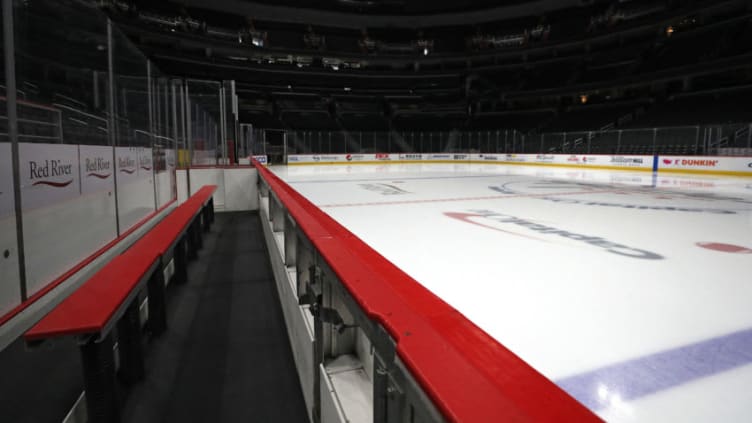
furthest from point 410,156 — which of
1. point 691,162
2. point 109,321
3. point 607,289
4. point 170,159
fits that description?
point 109,321

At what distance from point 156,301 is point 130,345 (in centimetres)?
63

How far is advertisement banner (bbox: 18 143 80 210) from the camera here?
197cm

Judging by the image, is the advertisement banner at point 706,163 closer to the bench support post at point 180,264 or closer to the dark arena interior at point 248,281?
the dark arena interior at point 248,281

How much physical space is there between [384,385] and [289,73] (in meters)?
28.1

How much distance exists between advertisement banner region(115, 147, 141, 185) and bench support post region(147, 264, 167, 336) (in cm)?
115

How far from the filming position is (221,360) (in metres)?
2.43

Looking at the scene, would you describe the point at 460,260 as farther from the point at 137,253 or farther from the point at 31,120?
the point at 31,120

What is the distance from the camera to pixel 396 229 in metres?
4.23

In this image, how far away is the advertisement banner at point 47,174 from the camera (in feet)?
6.47

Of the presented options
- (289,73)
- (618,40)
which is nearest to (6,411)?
(289,73)

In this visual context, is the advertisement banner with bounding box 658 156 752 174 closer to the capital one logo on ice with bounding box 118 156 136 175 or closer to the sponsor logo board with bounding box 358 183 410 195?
the sponsor logo board with bounding box 358 183 410 195

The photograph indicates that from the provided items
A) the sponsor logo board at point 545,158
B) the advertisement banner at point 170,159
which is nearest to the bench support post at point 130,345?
Answer: the advertisement banner at point 170,159

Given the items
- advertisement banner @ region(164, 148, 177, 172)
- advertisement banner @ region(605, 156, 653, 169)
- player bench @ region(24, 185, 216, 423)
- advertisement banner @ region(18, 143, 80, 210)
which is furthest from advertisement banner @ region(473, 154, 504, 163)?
advertisement banner @ region(18, 143, 80, 210)

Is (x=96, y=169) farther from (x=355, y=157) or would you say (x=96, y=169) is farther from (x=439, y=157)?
(x=439, y=157)
